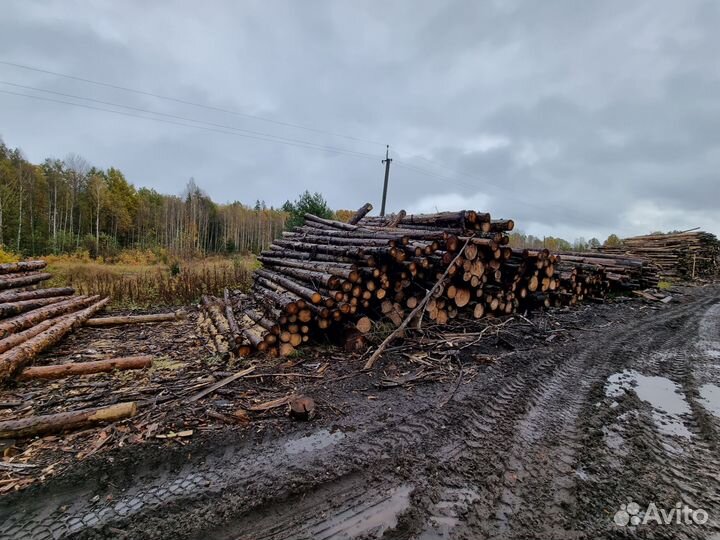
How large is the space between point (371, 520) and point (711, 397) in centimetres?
481

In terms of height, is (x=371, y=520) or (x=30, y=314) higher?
(x=30, y=314)

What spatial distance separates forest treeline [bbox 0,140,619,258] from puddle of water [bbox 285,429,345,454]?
14.5 metres

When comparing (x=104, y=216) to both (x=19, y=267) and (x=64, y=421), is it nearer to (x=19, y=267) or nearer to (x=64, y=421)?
(x=19, y=267)

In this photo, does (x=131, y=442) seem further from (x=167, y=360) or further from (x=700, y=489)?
(x=700, y=489)

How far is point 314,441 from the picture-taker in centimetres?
310

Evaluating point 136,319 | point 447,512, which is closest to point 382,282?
point 447,512

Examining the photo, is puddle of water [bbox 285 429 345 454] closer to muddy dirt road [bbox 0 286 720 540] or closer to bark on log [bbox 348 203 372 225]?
muddy dirt road [bbox 0 286 720 540]

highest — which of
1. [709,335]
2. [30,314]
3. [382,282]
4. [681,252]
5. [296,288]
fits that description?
[681,252]

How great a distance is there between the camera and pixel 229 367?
4.83m

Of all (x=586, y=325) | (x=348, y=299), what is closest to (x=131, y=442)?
(x=348, y=299)

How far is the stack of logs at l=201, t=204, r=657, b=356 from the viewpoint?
5.59 meters

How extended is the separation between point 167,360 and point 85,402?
57.8 inches

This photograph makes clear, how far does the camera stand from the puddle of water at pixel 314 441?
2.98m

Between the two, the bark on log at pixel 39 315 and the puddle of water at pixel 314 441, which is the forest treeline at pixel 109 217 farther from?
the puddle of water at pixel 314 441
